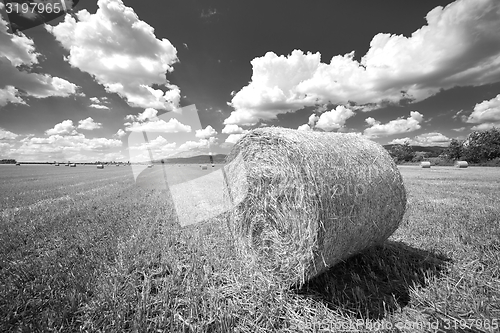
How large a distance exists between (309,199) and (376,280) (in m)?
1.76

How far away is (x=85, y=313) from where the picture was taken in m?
2.75

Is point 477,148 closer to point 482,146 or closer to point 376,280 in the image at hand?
point 482,146

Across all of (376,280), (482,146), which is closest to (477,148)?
(482,146)

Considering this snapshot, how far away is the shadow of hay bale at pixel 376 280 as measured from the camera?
114 inches

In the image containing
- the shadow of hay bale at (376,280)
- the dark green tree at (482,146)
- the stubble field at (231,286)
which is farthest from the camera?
the dark green tree at (482,146)

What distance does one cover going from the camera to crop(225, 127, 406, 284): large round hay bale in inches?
124

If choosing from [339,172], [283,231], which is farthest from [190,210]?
[339,172]

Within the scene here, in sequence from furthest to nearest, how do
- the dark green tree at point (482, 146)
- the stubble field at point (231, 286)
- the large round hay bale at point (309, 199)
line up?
the dark green tree at point (482, 146), the large round hay bale at point (309, 199), the stubble field at point (231, 286)

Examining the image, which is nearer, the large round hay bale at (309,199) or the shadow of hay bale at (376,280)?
the shadow of hay bale at (376,280)

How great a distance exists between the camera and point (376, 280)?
3.39 m

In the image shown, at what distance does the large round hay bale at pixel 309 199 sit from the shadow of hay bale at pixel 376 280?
1.11 ft

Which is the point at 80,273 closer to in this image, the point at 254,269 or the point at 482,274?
the point at 254,269

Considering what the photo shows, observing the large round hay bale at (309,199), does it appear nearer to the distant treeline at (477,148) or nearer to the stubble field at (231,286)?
the stubble field at (231,286)

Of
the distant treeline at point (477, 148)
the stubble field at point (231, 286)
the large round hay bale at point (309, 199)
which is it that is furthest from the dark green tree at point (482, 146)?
the large round hay bale at point (309, 199)
